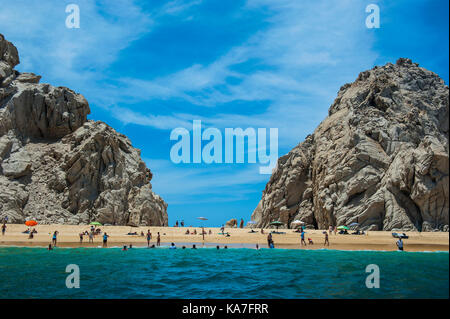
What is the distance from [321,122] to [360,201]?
2769 centimetres

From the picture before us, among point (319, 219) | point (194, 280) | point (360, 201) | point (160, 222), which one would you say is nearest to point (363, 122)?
point (360, 201)

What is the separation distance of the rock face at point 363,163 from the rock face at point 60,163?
1145 inches

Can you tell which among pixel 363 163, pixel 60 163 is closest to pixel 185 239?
pixel 363 163

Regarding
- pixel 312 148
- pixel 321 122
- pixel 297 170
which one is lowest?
pixel 297 170

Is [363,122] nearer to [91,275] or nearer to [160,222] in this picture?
[160,222]

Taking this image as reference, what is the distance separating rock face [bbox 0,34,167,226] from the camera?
194 feet

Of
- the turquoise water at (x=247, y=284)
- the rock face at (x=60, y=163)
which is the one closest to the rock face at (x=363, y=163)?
the rock face at (x=60, y=163)

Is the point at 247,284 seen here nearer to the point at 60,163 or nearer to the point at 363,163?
the point at 363,163

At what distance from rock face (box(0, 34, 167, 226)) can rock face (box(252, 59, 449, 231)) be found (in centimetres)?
2909

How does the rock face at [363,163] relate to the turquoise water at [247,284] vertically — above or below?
above

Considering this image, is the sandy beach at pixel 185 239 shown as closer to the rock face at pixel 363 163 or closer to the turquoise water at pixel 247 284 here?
the rock face at pixel 363 163

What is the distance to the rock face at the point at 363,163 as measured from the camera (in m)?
48.9
